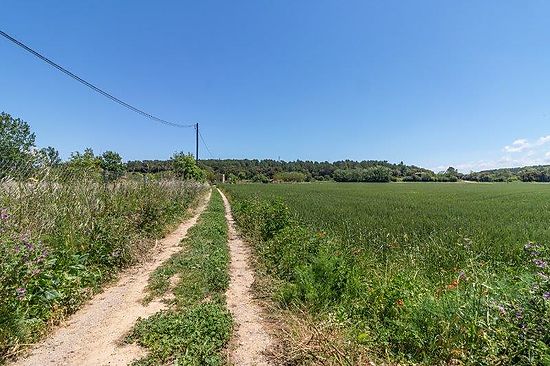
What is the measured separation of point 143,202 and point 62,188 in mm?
3134

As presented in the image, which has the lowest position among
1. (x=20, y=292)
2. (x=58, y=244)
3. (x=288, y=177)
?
(x=20, y=292)

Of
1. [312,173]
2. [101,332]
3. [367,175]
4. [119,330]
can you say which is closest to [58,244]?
[101,332]

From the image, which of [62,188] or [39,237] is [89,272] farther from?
[62,188]

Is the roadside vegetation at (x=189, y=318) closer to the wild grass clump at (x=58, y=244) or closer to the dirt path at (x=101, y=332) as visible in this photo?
the dirt path at (x=101, y=332)

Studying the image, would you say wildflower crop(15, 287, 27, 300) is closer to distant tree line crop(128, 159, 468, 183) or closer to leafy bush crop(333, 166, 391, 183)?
distant tree line crop(128, 159, 468, 183)

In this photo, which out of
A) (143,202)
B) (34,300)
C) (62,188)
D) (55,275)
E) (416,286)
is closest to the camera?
(34,300)

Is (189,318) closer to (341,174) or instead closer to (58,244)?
(58,244)

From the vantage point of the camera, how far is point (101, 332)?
432 cm

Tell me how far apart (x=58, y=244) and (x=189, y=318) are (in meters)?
3.25

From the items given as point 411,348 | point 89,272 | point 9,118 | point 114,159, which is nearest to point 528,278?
point 411,348

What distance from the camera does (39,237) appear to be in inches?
207

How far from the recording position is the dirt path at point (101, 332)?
3.65 metres

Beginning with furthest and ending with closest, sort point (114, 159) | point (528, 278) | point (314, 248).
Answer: point (114, 159)
point (314, 248)
point (528, 278)

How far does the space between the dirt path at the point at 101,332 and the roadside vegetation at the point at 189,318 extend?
9.1 inches
